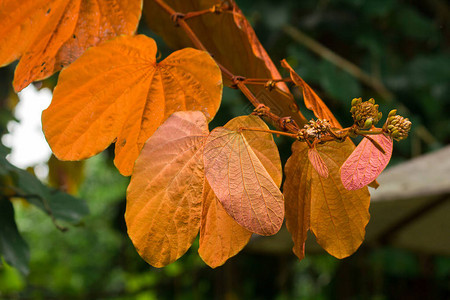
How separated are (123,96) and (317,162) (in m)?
0.11

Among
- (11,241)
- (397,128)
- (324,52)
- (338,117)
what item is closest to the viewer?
(397,128)

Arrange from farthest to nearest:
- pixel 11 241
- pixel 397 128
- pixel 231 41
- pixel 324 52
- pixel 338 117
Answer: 1. pixel 324 52
2. pixel 338 117
3. pixel 11 241
4. pixel 231 41
5. pixel 397 128

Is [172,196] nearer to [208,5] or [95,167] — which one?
[208,5]

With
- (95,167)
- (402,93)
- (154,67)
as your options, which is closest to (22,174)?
(154,67)

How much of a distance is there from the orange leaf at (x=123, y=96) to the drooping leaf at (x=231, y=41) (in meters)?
0.04

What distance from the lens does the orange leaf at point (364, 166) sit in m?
0.20

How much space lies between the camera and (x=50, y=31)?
0.26 m

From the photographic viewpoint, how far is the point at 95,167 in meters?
3.78

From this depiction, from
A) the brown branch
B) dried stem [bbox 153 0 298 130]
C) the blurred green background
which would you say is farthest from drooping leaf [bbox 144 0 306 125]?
the brown branch

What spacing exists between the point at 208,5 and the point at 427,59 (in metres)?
1.20

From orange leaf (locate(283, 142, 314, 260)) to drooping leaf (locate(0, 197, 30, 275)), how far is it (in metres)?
0.30

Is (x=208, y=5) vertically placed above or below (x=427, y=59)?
above

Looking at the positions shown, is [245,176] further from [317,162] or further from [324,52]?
[324,52]

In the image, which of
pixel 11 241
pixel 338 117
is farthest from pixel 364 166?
pixel 338 117
